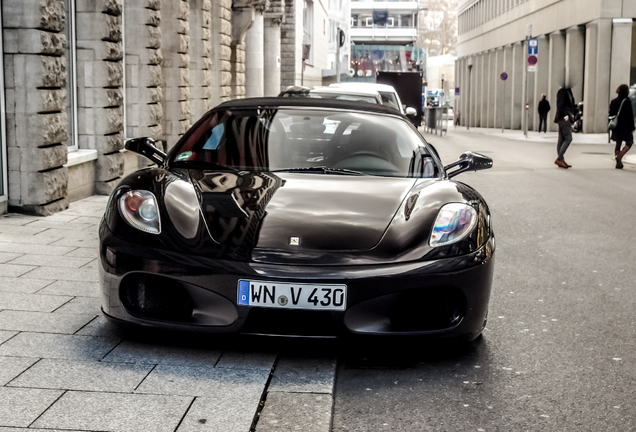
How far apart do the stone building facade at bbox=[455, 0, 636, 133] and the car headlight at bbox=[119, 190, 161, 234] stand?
17676 millimetres

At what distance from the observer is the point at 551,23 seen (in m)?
49.6

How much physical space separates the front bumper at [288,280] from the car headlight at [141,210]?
0.12 meters

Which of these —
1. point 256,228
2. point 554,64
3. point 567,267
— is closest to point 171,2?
point 567,267

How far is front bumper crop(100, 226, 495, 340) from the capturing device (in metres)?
4.63

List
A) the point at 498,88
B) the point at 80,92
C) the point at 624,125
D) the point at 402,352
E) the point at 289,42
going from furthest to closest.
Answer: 1. the point at 498,88
2. the point at 289,42
3. the point at 624,125
4. the point at 80,92
5. the point at 402,352

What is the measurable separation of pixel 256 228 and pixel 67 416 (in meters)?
1.43

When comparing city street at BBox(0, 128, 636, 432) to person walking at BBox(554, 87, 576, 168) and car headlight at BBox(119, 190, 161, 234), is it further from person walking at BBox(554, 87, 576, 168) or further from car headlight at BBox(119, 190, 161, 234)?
person walking at BBox(554, 87, 576, 168)

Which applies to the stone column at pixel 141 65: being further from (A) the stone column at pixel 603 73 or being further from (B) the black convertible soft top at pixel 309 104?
(A) the stone column at pixel 603 73

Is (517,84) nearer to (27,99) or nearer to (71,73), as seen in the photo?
(71,73)

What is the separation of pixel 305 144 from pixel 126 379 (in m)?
2.23

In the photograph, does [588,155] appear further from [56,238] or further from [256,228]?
[256,228]

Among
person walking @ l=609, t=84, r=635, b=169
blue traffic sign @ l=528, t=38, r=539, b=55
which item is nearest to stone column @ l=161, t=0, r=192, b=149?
person walking @ l=609, t=84, r=635, b=169

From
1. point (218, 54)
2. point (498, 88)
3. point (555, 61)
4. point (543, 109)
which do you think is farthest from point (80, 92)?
point (498, 88)

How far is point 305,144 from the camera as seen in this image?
20.1 ft
